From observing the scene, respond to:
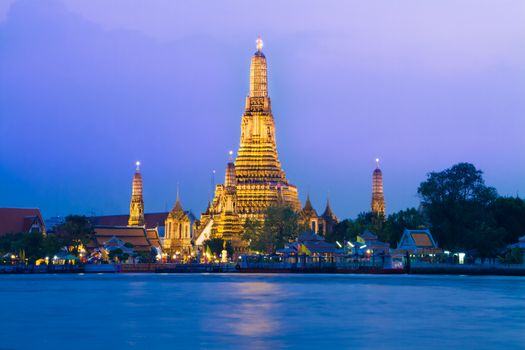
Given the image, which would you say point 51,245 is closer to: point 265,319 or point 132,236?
point 132,236

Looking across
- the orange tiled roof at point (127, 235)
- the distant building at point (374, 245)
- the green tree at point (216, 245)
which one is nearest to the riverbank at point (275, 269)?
the distant building at point (374, 245)

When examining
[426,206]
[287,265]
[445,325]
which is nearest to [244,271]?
[287,265]

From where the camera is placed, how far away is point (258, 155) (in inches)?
6019

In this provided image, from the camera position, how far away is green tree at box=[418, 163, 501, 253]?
95.2 meters

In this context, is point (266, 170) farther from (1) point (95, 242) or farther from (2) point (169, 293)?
(2) point (169, 293)

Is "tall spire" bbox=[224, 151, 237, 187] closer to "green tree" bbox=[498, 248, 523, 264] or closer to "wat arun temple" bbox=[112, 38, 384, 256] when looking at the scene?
"wat arun temple" bbox=[112, 38, 384, 256]

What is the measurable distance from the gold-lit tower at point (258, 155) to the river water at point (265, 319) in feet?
268

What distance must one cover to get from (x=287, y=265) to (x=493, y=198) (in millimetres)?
28352

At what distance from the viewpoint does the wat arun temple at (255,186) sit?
479 feet

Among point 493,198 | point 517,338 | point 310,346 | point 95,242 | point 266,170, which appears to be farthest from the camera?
point 266,170

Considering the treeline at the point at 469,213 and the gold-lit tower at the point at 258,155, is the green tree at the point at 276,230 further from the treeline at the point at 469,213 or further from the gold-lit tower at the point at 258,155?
the treeline at the point at 469,213

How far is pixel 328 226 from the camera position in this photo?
161m

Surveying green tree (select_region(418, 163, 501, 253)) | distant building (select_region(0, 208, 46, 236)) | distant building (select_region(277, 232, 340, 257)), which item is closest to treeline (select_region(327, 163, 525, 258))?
green tree (select_region(418, 163, 501, 253))

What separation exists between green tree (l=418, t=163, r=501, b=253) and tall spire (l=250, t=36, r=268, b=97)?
192 ft
